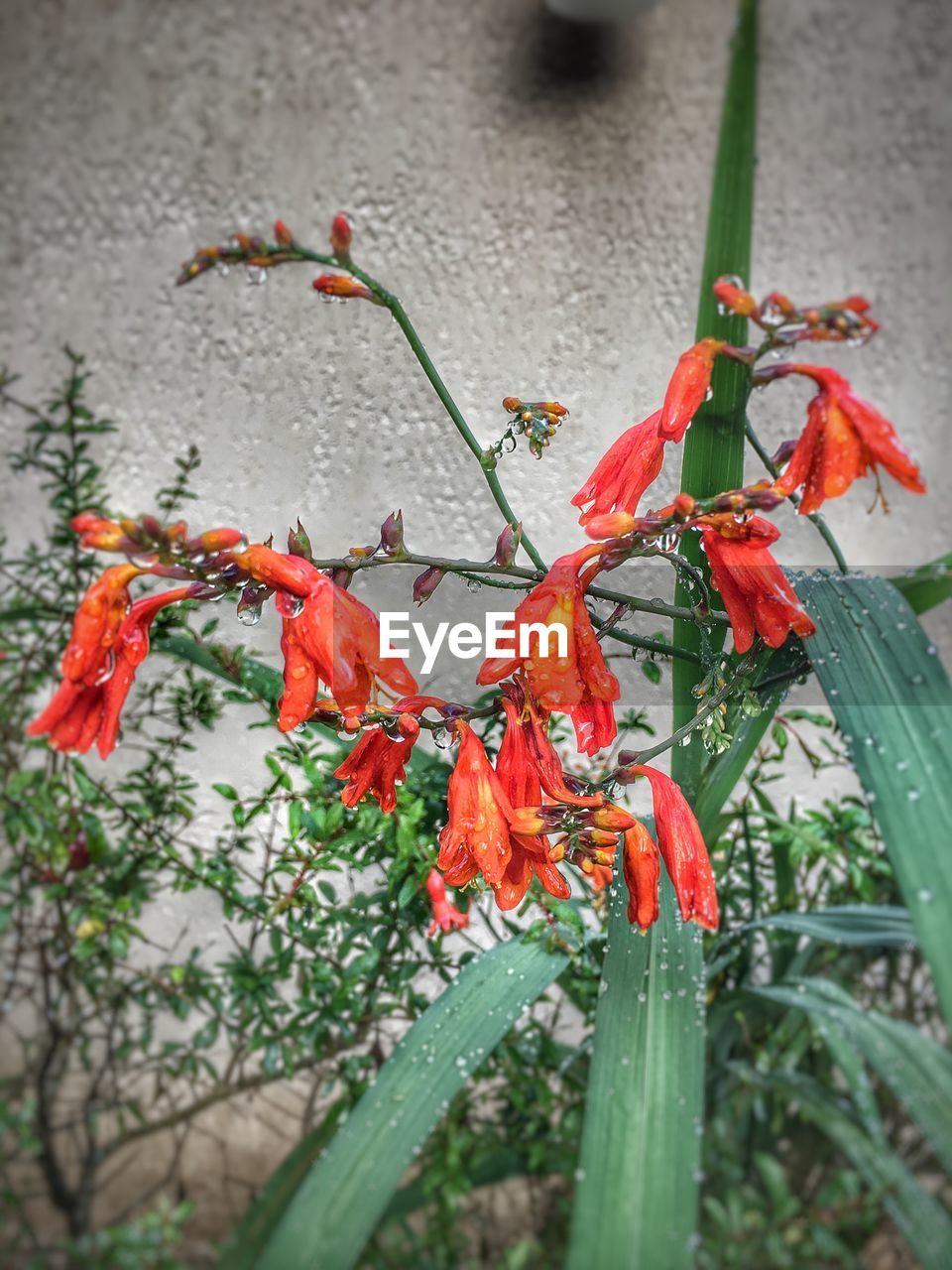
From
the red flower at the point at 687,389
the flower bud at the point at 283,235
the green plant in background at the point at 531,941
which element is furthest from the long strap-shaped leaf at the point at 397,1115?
the flower bud at the point at 283,235

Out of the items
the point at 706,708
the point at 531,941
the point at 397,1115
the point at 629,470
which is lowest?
the point at 397,1115

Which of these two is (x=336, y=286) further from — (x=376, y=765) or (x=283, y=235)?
(x=376, y=765)

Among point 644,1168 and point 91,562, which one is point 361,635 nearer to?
point 644,1168

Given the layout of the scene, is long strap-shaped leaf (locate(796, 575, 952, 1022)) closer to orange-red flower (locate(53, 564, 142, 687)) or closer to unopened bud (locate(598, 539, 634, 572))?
unopened bud (locate(598, 539, 634, 572))

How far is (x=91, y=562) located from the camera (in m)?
0.73

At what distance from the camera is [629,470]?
0.46 m

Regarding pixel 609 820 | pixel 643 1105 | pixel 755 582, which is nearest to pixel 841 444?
pixel 755 582

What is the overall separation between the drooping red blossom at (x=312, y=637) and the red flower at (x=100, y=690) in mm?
43

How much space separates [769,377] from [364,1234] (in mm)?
443

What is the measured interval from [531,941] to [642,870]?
167 millimetres

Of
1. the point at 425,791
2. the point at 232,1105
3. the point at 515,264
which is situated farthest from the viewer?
the point at 232,1105

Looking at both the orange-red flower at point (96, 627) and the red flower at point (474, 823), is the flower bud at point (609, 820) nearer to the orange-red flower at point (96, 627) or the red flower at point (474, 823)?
the red flower at point (474, 823)

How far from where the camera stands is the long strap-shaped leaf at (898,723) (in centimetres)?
36

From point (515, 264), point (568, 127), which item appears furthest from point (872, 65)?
point (515, 264)
